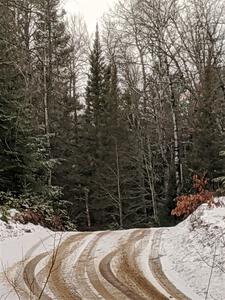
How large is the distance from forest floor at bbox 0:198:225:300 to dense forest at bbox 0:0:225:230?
14.2 feet

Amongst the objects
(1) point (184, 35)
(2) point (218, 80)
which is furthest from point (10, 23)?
(1) point (184, 35)

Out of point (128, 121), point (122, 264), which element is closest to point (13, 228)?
point (122, 264)

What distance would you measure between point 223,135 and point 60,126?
16.1 metres

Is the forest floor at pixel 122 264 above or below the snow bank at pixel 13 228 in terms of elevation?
below

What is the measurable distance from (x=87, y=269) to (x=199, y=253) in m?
2.19

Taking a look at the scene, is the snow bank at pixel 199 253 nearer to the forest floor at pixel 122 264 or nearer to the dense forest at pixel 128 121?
the forest floor at pixel 122 264

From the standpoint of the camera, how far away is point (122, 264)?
9375 mm

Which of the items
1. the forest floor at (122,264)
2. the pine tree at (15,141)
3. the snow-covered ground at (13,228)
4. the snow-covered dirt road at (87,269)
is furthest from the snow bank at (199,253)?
the pine tree at (15,141)

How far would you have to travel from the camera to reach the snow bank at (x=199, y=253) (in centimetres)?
782

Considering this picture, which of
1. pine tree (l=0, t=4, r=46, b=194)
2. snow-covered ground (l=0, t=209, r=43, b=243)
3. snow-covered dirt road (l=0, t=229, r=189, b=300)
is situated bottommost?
snow-covered dirt road (l=0, t=229, r=189, b=300)

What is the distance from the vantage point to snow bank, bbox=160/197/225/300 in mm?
7820

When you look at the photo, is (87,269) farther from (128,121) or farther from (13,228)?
(128,121)

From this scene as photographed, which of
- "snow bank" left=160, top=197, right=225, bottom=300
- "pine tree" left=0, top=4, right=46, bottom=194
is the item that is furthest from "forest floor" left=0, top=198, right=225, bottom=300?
"pine tree" left=0, top=4, right=46, bottom=194

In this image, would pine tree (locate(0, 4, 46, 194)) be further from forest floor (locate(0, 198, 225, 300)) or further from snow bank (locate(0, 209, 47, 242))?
forest floor (locate(0, 198, 225, 300))
